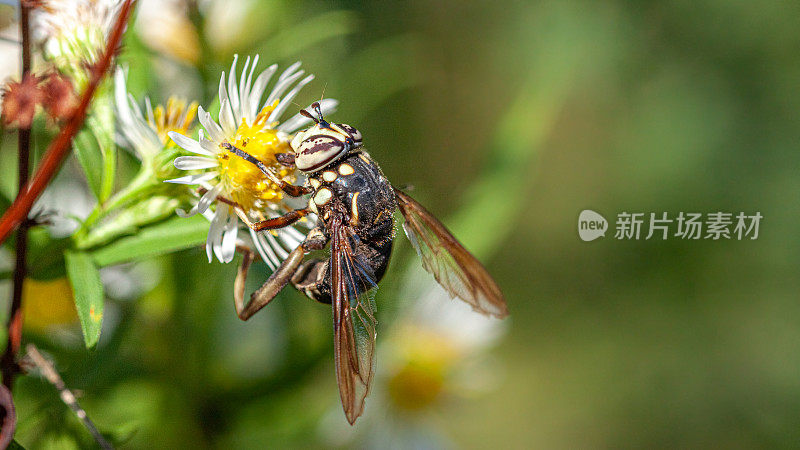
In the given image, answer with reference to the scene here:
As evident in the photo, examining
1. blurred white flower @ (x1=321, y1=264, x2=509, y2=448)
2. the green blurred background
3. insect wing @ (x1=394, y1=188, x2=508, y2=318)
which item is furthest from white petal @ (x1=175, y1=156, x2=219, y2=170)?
the green blurred background

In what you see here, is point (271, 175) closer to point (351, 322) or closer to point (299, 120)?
point (299, 120)

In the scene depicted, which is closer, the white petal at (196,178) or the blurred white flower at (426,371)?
the white petal at (196,178)

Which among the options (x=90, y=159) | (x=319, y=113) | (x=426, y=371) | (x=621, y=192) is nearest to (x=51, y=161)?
(x=90, y=159)

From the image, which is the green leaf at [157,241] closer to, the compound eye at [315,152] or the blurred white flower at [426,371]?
the compound eye at [315,152]

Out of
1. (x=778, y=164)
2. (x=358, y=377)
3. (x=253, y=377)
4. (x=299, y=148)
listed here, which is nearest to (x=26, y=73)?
(x=299, y=148)

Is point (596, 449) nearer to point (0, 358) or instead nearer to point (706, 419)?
point (706, 419)

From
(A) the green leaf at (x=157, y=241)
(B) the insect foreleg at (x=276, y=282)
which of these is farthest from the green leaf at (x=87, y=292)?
(B) the insect foreleg at (x=276, y=282)
